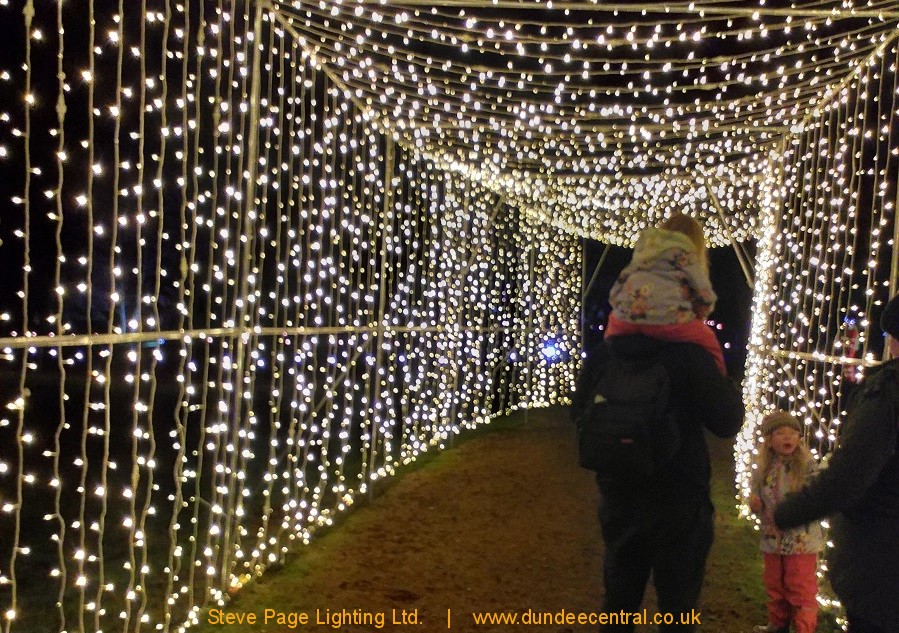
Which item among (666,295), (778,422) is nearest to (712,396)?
(666,295)

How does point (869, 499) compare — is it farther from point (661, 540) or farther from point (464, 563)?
point (464, 563)

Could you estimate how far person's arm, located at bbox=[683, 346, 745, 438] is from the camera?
2656 mm

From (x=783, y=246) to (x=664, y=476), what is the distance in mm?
4683

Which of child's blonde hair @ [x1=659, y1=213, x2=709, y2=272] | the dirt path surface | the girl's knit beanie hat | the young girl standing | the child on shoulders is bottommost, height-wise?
the dirt path surface

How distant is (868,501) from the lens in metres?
2.46

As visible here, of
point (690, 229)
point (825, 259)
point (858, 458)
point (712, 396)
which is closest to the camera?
point (858, 458)

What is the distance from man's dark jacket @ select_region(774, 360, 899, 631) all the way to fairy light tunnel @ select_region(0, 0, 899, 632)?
2.06 metres

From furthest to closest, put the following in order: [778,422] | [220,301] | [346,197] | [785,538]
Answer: [346,197] < [220,301] < [778,422] < [785,538]

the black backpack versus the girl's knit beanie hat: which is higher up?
the black backpack

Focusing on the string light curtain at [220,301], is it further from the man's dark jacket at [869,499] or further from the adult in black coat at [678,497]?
the man's dark jacket at [869,499]

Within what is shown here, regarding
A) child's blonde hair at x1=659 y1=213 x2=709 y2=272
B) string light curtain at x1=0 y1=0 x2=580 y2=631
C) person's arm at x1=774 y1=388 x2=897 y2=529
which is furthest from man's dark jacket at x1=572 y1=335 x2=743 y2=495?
string light curtain at x1=0 y1=0 x2=580 y2=631

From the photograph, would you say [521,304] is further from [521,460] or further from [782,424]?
[782,424]

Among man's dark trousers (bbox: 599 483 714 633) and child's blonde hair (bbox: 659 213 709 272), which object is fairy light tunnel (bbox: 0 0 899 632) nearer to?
child's blonde hair (bbox: 659 213 709 272)

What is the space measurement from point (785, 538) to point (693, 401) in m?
1.87
